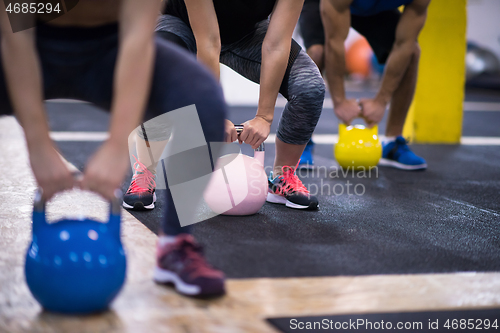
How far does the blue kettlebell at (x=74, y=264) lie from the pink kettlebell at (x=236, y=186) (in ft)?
2.52

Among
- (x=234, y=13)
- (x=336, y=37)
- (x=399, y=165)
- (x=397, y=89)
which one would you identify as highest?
(x=234, y=13)

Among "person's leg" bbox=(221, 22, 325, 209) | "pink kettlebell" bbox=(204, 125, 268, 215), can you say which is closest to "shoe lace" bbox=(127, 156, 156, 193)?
"pink kettlebell" bbox=(204, 125, 268, 215)

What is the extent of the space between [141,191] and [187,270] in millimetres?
809

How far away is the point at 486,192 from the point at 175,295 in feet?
5.92

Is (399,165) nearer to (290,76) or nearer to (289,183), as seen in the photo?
(289,183)

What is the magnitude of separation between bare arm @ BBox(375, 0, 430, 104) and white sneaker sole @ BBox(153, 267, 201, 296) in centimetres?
188

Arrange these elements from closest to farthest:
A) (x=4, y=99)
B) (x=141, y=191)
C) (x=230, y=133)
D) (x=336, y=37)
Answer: (x=4, y=99), (x=230, y=133), (x=141, y=191), (x=336, y=37)

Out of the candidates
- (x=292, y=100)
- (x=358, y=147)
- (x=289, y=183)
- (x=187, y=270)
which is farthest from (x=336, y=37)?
(x=187, y=270)

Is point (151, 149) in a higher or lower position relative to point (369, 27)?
lower

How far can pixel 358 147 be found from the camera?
8.59ft

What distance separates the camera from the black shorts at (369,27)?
271cm

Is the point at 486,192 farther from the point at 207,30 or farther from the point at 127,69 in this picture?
the point at 127,69

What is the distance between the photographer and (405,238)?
158 cm

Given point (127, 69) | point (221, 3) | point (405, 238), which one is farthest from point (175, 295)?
point (221, 3)
